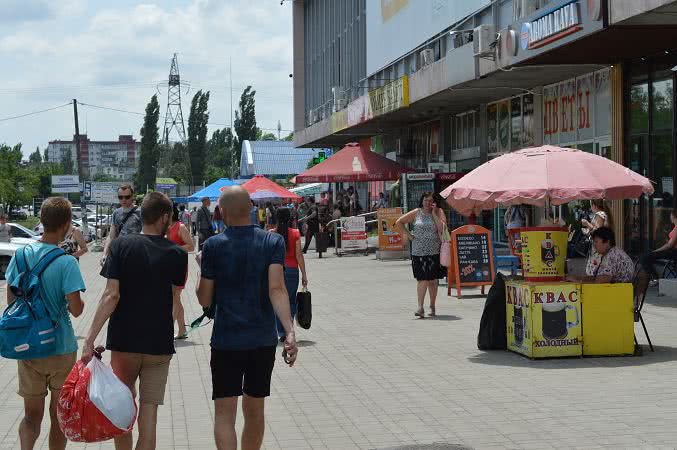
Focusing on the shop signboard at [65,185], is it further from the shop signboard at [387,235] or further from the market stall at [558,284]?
the market stall at [558,284]

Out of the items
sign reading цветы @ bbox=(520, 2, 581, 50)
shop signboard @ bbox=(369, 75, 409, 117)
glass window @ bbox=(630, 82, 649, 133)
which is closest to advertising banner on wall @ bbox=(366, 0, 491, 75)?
shop signboard @ bbox=(369, 75, 409, 117)

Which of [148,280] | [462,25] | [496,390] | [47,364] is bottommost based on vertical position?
[496,390]

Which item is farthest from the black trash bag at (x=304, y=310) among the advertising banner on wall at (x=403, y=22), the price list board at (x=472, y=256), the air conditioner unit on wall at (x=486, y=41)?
the advertising banner on wall at (x=403, y=22)

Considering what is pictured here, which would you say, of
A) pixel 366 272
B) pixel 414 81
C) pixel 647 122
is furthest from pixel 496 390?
pixel 414 81

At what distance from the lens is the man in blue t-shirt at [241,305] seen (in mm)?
5801

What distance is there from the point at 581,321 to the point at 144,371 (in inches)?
227

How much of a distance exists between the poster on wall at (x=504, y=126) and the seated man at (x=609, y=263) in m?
17.0

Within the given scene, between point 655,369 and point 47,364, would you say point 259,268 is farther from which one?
point 655,369

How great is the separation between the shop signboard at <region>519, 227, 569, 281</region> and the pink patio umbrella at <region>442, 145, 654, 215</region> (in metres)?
0.34

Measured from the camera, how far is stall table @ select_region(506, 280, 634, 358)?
10578 mm

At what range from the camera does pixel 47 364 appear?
618cm

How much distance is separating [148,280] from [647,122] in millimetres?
15055

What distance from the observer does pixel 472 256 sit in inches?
682

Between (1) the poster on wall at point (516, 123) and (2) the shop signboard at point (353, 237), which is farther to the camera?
(2) the shop signboard at point (353, 237)
